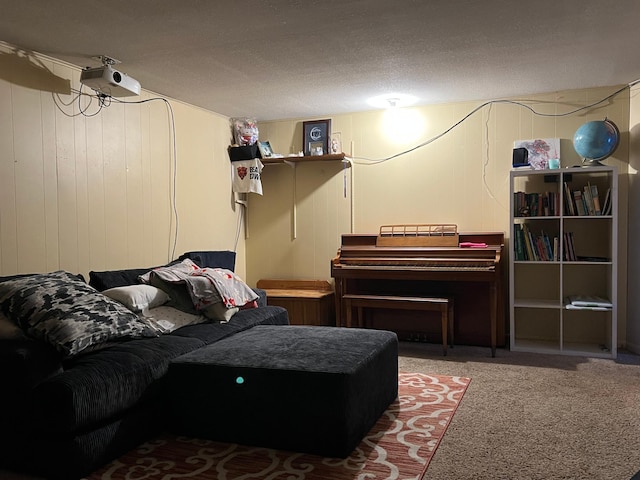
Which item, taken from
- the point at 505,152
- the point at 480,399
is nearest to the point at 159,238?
the point at 480,399

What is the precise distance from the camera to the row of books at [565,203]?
4137mm

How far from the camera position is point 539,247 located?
4285mm

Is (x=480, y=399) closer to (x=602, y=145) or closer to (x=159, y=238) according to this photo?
(x=602, y=145)

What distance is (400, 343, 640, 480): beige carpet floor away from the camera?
2.28 m

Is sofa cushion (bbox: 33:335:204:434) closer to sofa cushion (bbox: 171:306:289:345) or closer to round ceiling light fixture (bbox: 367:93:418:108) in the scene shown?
sofa cushion (bbox: 171:306:289:345)

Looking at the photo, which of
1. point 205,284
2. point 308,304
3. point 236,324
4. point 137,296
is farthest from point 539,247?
point 137,296

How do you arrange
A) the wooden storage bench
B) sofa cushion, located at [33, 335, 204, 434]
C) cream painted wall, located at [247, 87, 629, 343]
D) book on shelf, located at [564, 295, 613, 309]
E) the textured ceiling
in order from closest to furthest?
sofa cushion, located at [33, 335, 204, 434] < the textured ceiling < book on shelf, located at [564, 295, 613, 309] < cream painted wall, located at [247, 87, 629, 343] < the wooden storage bench

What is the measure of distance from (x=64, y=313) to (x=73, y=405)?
21.0 inches

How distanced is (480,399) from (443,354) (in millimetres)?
1083

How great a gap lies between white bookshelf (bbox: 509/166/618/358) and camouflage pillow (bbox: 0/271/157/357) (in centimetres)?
303

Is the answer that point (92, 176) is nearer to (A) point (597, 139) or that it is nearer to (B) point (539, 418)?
(B) point (539, 418)

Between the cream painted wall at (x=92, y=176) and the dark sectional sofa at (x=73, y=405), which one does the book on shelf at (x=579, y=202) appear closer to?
the cream painted wall at (x=92, y=176)

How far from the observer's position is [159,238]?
14.4 ft

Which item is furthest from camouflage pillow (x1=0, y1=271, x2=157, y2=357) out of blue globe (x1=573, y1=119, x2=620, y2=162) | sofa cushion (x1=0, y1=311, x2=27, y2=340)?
blue globe (x1=573, y1=119, x2=620, y2=162)
